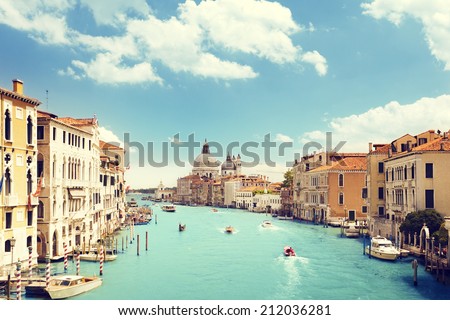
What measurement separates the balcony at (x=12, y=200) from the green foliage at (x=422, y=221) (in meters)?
8.95

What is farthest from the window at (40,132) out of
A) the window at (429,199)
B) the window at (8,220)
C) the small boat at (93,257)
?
the window at (429,199)

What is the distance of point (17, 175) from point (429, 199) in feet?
31.3

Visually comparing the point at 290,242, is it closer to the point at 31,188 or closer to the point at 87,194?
the point at 87,194

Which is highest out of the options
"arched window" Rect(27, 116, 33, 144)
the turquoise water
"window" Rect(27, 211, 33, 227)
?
"arched window" Rect(27, 116, 33, 144)

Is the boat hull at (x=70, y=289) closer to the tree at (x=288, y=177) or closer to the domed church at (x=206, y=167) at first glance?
the tree at (x=288, y=177)

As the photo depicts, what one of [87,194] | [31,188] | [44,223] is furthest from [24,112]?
Result: [87,194]

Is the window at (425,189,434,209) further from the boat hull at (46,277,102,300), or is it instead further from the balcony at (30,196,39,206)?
the balcony at (30,196,39,206)

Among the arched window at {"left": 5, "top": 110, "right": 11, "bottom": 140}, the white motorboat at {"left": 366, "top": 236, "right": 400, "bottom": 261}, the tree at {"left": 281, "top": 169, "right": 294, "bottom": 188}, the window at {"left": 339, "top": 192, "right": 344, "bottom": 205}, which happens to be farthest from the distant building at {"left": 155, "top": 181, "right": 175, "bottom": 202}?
the arched window at {"left": 5, "top": 110, "right": 11, "bottom": 140}

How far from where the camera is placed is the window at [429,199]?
42.2 ft

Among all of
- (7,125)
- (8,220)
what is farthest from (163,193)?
(7,125)

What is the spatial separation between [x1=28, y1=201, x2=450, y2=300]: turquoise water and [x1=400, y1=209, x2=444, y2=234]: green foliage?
0.81 metres

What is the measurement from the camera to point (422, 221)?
12.3 meters

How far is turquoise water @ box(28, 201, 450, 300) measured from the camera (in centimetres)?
912

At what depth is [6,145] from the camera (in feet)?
31.7
